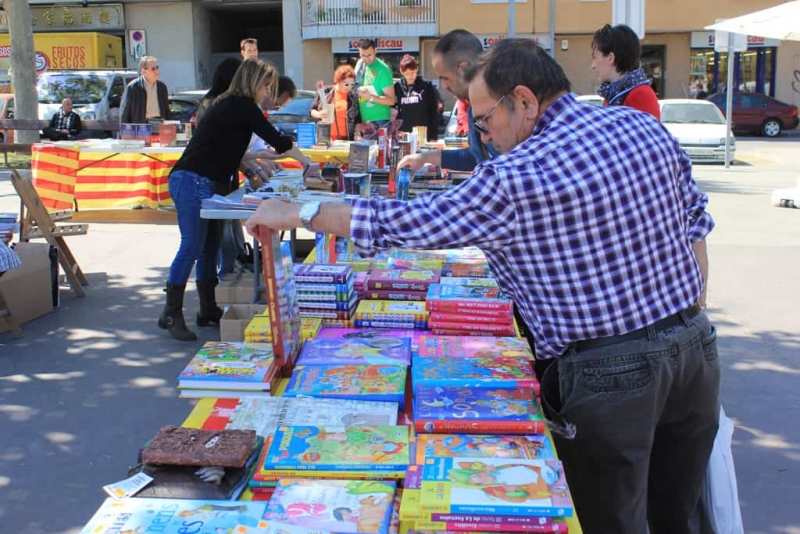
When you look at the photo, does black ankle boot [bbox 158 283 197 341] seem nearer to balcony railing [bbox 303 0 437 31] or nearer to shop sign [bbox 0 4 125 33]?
balcony railing [bbox 303 0 437 31]

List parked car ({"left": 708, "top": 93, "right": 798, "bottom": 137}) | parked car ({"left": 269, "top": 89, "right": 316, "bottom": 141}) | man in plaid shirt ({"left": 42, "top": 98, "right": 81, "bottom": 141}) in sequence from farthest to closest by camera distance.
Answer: parked car ({"left": 708, "top": 93, "right": 798, "bottom": 137}) → man in plaid shirt ({"left": 42, "top": 98, "right": 81, "bottom": 141}) → parked car ({"left": 269, "top": 89, "right": 316, "bottom": 141})

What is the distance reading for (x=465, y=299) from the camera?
280cm

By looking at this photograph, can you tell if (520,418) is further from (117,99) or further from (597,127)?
(117,99)

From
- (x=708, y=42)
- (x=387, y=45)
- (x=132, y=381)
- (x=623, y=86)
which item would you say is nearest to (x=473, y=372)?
Result: (x=623, y=86)

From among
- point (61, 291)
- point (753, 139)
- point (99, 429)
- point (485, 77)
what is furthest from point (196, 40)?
point (485, 77)

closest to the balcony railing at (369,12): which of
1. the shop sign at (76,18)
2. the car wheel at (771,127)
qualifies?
the shop sign at (76,18)

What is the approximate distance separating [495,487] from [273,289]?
36.7 inches

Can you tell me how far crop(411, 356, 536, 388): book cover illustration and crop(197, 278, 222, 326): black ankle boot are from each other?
10.9 ft

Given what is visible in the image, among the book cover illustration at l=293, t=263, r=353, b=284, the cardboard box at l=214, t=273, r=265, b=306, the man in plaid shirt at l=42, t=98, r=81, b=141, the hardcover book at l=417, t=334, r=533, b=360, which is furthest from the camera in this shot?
the man in plaid shirt at l=42, t=98, r=81, b=141

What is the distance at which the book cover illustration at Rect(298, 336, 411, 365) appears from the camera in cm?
249

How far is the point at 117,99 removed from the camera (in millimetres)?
18000

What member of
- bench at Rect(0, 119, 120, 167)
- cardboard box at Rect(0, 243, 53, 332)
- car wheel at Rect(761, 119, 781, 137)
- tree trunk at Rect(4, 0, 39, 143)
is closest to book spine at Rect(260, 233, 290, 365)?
cardboard box at Rect(0, 243, 53, 332)

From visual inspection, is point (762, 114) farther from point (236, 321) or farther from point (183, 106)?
point (236, 321)

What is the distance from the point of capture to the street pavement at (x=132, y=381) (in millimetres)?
3387
